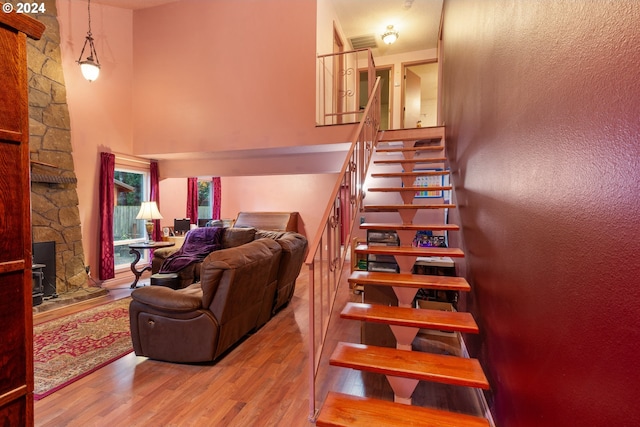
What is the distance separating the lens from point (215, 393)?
7.08 ft

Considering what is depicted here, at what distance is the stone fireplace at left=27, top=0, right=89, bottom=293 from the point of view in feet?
12.9

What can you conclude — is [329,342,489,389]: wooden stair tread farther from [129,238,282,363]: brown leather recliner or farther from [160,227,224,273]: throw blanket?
[160,227,224,273]: throw blanket

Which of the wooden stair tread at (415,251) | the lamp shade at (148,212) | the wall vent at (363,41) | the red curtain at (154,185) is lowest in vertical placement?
the wooden stair tread at (415,251)

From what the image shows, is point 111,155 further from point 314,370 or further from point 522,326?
point 522,326

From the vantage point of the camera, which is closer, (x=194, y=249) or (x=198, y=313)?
(x=198, y=313)

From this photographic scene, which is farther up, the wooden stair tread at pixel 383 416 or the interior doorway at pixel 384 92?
the interior doorway at pixel 384 92

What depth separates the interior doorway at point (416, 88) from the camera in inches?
276

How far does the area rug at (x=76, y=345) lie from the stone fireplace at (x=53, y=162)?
40.6 inches

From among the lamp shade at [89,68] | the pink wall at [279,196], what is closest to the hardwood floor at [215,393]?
the lamp shade at [89,68]

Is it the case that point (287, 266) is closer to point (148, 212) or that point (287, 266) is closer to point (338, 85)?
point (148, 212)

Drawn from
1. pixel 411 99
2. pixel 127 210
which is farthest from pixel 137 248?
pixel 411 99

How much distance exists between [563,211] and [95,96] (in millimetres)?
6052

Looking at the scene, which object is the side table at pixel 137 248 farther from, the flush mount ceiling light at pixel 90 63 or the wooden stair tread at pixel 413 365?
the wooden stair tread at pixel 413 365

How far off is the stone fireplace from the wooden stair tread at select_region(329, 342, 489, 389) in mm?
4410
